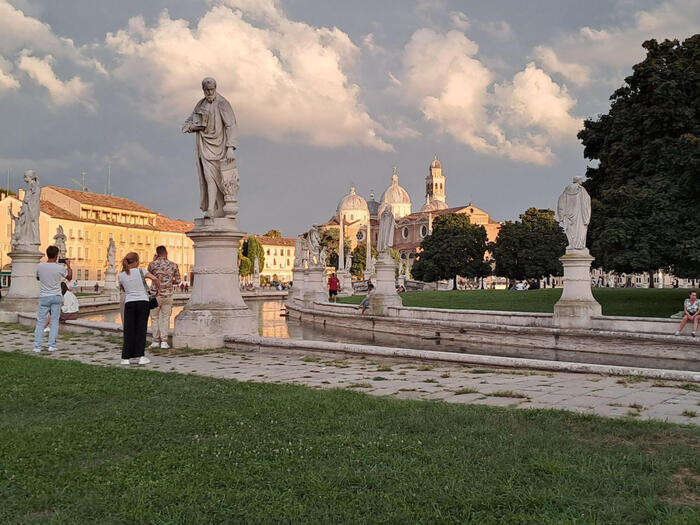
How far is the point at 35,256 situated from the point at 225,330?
10.0 m

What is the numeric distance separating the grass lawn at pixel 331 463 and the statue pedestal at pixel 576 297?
9891mm

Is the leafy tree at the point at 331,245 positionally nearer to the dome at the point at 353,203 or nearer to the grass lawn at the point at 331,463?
the dome at the point at 353,203

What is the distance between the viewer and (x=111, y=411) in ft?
17.9

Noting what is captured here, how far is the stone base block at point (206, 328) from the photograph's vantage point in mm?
10859

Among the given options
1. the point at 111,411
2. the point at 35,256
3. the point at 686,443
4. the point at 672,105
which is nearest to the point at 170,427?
the point at 111,411

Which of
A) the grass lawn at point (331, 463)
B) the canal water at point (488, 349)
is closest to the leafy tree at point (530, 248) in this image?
the canal water at point (488, 349)

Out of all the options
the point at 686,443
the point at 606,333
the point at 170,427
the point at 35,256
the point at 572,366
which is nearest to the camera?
the point at 686,443

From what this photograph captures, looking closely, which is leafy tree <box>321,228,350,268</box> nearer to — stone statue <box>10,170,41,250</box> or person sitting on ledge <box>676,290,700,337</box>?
stone statue <box>10,170,41,250</box>

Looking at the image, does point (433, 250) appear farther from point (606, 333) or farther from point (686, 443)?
point (686, 443)

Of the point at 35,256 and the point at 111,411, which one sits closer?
the point at 111,411

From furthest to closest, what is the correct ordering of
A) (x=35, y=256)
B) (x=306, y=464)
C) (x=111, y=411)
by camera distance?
(x=35, y=256), (x=111, y=411), (x=306, y=464)

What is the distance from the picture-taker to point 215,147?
11.4 m

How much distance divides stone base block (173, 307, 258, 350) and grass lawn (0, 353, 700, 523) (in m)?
4.87

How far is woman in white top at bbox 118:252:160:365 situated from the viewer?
9.08m
